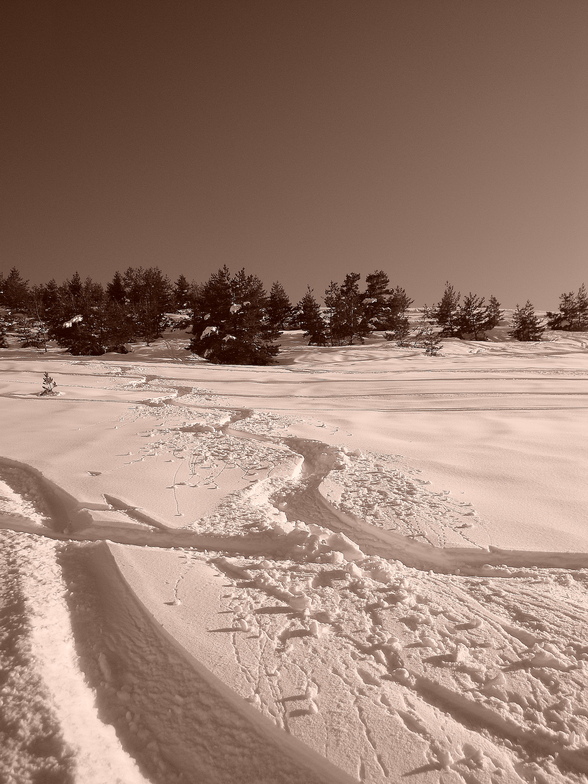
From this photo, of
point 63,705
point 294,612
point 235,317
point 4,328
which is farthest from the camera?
point 4,328

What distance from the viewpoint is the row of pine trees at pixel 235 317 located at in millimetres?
A: 18734

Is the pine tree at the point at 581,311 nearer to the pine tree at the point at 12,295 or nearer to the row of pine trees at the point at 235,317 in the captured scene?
the row of pine trees at the point at 235,317

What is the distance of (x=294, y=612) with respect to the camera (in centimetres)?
167

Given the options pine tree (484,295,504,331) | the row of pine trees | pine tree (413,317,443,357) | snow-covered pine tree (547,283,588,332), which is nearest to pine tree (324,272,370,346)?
the row of pine trees

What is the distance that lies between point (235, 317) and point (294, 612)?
58.6 feet

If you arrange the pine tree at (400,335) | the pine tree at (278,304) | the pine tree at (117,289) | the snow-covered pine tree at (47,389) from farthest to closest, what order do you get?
the pine tree at (117,289) < the pine tree at (278,304) < the pine tree at (400,335) < the snow-covered pine tree at (47,389)

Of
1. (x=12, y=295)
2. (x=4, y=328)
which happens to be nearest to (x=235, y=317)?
(x=4, y=328)

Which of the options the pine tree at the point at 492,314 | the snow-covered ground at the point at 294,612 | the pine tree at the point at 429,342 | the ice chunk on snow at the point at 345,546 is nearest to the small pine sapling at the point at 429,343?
the pine tree at the point at 429,342

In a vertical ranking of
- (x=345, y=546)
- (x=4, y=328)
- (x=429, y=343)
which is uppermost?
(x=4, y=328)

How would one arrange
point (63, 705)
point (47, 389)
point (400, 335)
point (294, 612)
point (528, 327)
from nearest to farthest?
1. point (63, 705)
2. point (294, 612)
3. point (47, 389)
4. point (400, 335)
5. point (528, 327)

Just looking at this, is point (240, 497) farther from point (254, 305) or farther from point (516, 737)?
point (254, 305)

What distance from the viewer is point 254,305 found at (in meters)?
18.8

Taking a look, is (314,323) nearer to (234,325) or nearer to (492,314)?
(234,325)

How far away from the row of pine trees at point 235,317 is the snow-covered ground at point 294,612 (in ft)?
50.0
